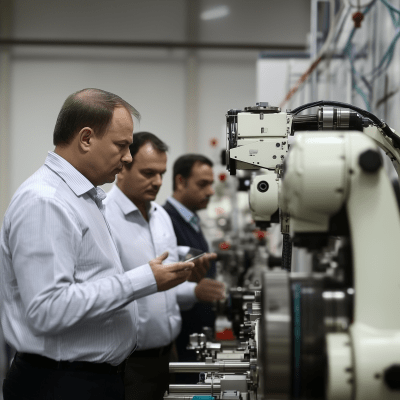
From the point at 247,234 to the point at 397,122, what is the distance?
2729 mm

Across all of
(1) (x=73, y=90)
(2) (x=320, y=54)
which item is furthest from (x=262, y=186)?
(1) (x=73, y=90)

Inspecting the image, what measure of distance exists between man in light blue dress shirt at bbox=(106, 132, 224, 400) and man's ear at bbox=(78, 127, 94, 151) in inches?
26.1

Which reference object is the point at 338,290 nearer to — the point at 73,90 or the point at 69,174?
the point at 69,174

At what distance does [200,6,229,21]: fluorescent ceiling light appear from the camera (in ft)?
20.7

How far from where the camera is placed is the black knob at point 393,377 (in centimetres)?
71

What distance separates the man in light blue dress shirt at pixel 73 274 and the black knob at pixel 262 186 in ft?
1.07

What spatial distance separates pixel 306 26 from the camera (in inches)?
251

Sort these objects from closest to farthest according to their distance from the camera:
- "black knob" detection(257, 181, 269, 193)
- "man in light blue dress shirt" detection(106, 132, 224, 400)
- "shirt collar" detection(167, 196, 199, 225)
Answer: "black knob" detection(257, 181, 269, 193) < "man in light blue dress shirt" detection(106, 132, 224, 400) < "shirt collar" detection(167, 196, 199, 225)

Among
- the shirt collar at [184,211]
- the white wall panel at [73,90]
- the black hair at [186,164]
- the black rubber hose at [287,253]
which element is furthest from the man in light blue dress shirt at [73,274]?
the white wall panel at [73,90]

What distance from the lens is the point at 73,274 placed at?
4.29ft

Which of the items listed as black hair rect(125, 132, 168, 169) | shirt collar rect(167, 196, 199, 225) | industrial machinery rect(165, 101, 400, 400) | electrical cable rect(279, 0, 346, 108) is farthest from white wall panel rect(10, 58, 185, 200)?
industrial machinery rect(165, 101, 400, 400)

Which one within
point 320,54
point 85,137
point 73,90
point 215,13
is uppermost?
point 215,13

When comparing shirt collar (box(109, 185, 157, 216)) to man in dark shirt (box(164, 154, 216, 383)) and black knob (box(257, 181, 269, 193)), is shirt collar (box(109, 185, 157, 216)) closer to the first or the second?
man in dark shirt (box(164, 154, 216, 383))

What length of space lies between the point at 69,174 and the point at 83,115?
159 millimetres
